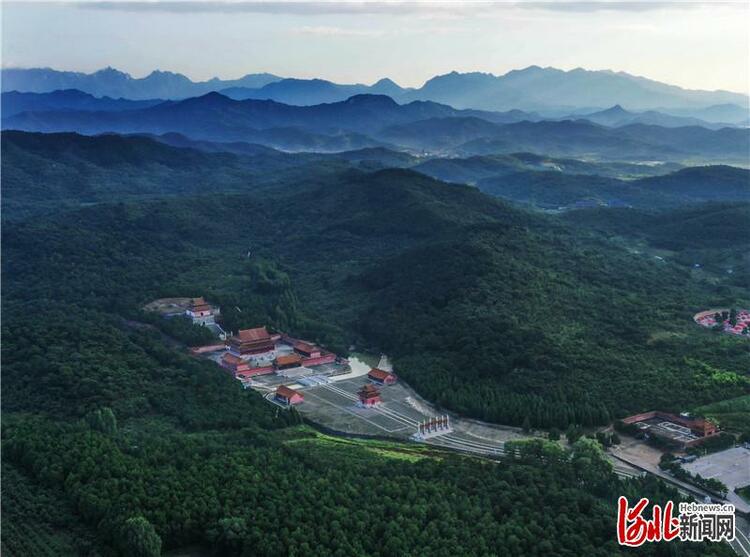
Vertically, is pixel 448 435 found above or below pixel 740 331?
below

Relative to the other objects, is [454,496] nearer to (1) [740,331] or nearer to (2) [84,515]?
(2) [84,515]

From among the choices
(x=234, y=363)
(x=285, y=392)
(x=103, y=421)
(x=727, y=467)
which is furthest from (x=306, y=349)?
(x=727, y=467)

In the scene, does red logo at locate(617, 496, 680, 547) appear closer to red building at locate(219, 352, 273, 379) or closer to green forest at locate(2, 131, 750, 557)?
green forest at locate(2, 131, 750, 557)

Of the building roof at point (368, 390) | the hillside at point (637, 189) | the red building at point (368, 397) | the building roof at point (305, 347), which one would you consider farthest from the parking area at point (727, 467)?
the hillside at point (637, 189)

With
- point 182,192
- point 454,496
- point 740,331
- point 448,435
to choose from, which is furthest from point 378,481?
point 182,192

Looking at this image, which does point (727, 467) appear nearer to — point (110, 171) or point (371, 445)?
point (371, 445)

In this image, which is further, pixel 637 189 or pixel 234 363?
pixel 637 189
